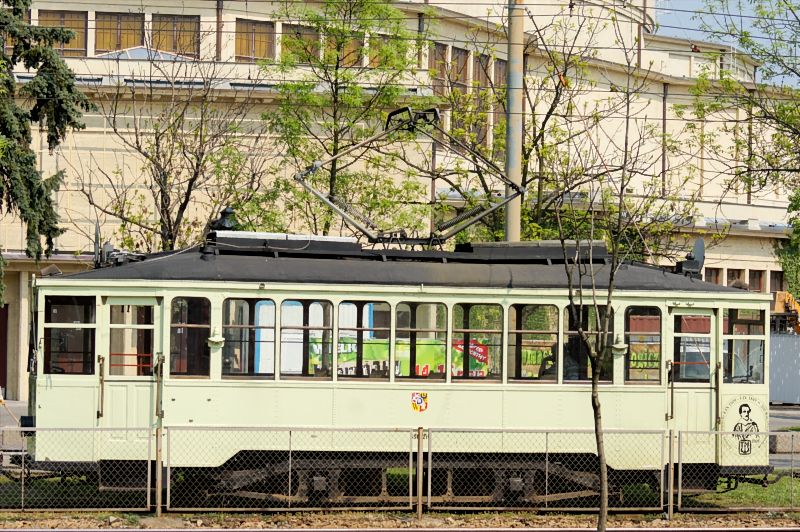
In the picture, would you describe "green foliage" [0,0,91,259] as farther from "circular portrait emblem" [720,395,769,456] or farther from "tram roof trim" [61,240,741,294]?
"circular portrait emblem" [720,395,769,456]

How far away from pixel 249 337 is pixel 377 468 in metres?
2.29

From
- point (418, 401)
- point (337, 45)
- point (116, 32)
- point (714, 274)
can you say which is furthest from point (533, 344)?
point (714, 274)

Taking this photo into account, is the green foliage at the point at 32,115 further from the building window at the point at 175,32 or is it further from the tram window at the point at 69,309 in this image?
the building window at the point at 175,32

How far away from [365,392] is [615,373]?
3.21 meters

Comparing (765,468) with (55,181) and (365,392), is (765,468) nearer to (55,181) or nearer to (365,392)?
(365,392)

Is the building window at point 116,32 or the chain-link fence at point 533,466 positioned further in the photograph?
the building window at point 116,32

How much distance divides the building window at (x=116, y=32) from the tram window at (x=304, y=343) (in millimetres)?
21742

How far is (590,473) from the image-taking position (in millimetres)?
16219

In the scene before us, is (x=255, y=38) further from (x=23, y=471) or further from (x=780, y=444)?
(x=23, y=471)

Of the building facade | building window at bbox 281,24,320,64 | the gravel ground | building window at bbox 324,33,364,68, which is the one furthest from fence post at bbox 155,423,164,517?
the building facade

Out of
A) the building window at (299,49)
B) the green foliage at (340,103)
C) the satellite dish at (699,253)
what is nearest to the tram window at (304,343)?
the satellite dish at (699,253)

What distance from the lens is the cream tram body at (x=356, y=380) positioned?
51.4ft

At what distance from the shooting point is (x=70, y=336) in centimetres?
1581

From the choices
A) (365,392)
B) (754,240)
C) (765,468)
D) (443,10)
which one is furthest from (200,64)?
(754,240)
